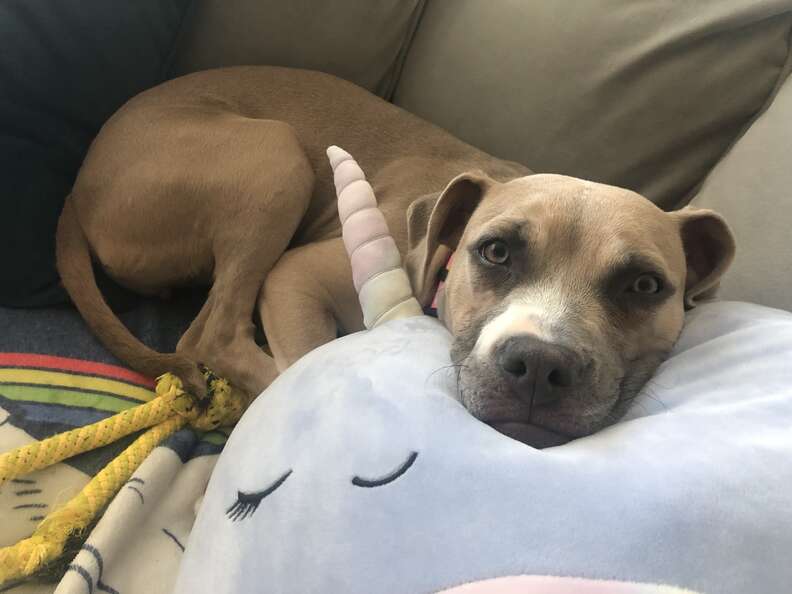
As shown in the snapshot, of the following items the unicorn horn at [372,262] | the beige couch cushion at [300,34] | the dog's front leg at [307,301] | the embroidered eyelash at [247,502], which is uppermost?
the beige couch cushion at [300,34]

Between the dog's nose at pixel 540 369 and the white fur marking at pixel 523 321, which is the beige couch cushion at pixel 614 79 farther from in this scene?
the dog's nose at pixel 540 369

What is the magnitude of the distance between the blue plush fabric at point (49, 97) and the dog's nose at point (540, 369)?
1177 mm

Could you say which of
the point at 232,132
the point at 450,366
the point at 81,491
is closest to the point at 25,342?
the point at 81,491

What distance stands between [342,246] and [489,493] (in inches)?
43.3

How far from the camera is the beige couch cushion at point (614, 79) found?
164 cm

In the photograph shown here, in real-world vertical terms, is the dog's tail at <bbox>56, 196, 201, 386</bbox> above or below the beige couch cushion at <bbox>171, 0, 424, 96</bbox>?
below

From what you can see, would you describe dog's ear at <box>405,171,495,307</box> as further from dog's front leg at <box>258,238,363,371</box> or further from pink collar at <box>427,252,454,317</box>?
dog's front leg at <box>258,238,363,371</box>

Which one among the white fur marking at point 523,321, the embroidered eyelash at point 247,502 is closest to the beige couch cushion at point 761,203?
the white fur marking at point 523,321

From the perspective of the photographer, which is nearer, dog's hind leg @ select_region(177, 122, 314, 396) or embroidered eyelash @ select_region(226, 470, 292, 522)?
embroidered eyelash @ select_region(226, 470, 292, 522)

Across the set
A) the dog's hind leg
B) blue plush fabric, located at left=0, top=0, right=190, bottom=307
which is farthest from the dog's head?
blue plush fabric, located at left=0, top=0, right=190, bottom=307

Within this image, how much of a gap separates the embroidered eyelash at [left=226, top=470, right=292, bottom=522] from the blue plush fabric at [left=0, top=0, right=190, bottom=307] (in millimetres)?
975

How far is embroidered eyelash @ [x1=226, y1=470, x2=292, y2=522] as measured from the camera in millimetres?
864

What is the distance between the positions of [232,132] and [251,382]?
0.67m

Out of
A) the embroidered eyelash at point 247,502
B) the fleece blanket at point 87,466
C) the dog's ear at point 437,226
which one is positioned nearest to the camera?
the embroidered eyelash at point 247,502
